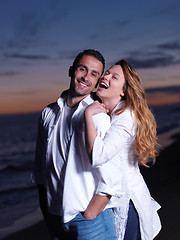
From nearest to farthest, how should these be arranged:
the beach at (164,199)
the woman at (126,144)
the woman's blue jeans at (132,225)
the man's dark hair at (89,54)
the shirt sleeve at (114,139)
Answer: the shirt sleeve at (114,139) < the woman at (126,144) < the woman's blue jeans at (132,225) < the man's dark hair at (89,54) < the beach at (164,199)

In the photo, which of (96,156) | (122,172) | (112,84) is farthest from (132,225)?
(112,84)

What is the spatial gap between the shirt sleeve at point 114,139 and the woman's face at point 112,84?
306 millimetres

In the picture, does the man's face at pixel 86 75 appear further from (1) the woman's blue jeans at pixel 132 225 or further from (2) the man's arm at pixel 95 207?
(1) the woman's blue jeans at pixel 132 225

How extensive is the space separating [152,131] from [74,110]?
68 cm

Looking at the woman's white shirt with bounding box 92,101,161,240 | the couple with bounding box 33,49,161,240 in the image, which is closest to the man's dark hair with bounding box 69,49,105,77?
the couple with bounding box 33,49,161,240

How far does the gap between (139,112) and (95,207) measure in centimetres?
84

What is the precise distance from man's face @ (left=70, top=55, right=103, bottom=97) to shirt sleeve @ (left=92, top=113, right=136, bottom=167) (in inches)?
13.8

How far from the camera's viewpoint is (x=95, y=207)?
74.8 inches

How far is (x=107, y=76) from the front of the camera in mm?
2508

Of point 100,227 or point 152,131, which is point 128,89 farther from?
point 100,227

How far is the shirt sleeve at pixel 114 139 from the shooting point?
1843 millimetres

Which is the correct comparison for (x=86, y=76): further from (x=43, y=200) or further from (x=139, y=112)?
(x=43, y=200)

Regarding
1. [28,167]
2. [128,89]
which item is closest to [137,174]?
[128,89]

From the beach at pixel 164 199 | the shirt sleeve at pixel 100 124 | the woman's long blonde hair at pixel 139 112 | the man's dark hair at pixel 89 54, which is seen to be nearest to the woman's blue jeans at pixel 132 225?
the woman's long blonde hair at pixel 139 112
